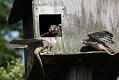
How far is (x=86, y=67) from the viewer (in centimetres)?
938

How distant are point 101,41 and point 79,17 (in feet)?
2.79

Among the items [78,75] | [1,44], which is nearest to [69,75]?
[78,75]

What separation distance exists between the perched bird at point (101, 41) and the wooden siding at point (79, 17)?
0.35 m

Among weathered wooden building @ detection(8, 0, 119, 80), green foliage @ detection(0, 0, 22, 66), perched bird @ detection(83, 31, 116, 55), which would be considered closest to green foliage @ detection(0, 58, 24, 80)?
weathered wooden building @ detection(8, 0, 119, 80)

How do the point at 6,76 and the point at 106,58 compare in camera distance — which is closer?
the point at 106,58

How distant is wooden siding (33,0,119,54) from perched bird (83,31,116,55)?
35 centimetres

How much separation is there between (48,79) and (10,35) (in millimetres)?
16843

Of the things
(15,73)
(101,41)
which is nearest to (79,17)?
(101,41)

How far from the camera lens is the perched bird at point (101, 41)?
28.0 ft

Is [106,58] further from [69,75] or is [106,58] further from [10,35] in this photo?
[10,35]

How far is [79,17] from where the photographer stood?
9.29 metres

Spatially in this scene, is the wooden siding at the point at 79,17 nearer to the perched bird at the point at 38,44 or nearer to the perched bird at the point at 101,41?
the perched bird at the point at 38,44

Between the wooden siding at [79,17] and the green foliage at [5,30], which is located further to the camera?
the green foliage at [5,30]

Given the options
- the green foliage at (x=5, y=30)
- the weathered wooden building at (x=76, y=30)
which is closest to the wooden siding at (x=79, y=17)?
the weathered wooden building at (x=76, y=30)
